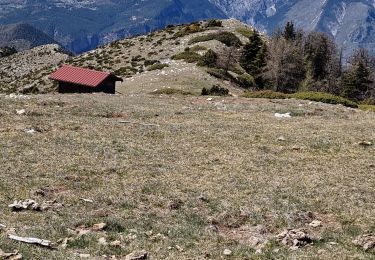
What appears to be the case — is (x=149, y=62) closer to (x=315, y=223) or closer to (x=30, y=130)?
(x=30, y=130)

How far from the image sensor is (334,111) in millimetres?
48469

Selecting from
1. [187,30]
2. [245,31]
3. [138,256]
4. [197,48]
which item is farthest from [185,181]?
[245,31]

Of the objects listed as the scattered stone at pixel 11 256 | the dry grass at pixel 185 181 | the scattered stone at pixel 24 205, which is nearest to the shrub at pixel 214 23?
the dry grass at pixel 185 181

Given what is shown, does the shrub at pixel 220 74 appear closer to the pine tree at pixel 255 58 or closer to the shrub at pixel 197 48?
the pine tree at pixel 255 58

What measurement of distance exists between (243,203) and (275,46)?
80.6m

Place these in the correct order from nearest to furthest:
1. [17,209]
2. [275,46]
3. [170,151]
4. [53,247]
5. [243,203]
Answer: [53,247]
[17,209]
[243,203]
[170,151]
[275,46]

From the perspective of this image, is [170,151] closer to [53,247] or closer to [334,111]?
[53,247]

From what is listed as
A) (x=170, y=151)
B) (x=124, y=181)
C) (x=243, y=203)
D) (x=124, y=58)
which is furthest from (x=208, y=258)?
(x=124, y=58)

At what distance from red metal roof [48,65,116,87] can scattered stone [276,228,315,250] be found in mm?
52935

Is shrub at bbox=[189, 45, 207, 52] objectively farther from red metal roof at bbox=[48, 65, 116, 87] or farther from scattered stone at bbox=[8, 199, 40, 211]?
scattered stone at bbox=[8, 199, 40, 211]

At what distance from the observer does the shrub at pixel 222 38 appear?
117550 mm

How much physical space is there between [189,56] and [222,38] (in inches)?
739

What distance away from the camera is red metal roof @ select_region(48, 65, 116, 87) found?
6712 cm

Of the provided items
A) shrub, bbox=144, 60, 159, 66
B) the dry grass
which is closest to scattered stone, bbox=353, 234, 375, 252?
the dry grass
